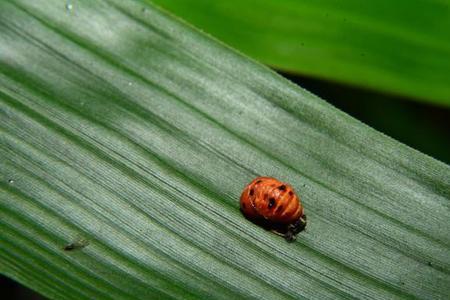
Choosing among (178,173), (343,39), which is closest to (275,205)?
(178,173)

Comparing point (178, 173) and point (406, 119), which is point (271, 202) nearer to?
point (178, 173)

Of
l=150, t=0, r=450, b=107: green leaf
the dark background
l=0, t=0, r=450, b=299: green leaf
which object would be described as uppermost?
the dark background

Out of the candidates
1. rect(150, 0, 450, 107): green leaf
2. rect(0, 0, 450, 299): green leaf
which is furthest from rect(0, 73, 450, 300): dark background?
rect(0, 0, 450, 299): green leaf

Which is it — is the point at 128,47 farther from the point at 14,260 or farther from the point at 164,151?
the point at 14,260

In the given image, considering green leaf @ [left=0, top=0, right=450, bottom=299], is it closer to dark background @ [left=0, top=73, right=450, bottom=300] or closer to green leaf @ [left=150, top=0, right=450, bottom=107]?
green leaf @ [left=150, top=0, right=450, bottom=107]

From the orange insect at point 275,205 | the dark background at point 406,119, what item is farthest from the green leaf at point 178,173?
the dark background at point 406,119

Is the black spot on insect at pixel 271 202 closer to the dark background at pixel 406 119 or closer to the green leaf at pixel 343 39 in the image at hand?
the green leaf at pixel 343 39
